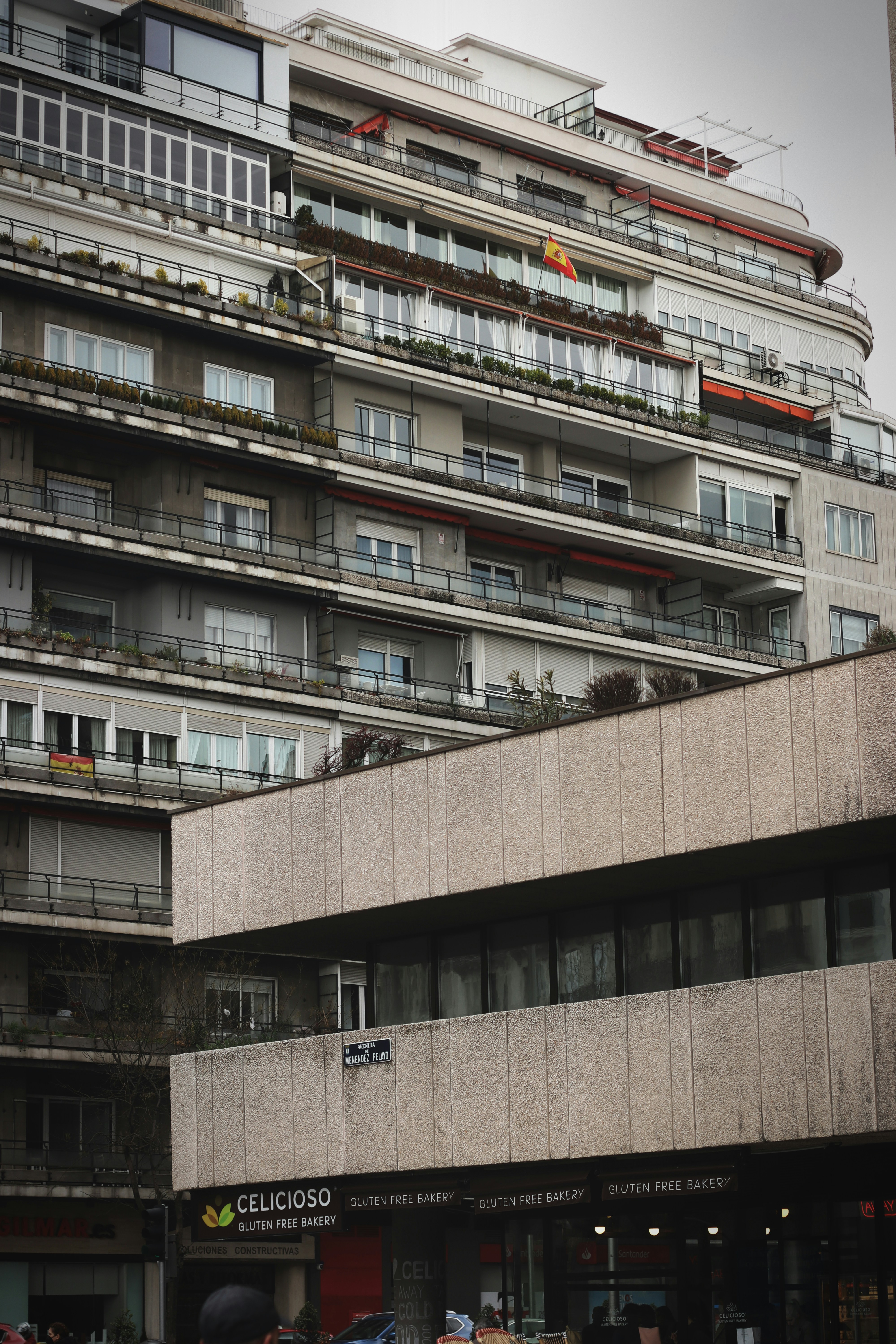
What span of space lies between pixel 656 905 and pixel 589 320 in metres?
41.7

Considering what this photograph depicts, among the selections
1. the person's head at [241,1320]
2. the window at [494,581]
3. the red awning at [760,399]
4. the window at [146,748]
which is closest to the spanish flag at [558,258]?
the red awning at [760,399]

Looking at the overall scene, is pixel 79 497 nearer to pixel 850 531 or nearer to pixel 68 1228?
pixel 68 1228

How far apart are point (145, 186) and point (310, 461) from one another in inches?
322

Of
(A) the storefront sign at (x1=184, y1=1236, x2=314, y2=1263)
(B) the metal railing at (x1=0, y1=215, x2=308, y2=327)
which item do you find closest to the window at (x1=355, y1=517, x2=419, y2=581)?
(B) the metal railing at (x1=0, y1=215, x2=308, y2=327)

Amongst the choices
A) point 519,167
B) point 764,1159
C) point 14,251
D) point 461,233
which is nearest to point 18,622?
point 14,251

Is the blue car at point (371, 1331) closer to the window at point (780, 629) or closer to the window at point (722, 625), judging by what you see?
the window at point (722, 625)

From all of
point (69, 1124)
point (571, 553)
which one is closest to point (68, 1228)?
point (69, 1124)

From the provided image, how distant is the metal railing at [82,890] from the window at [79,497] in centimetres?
620

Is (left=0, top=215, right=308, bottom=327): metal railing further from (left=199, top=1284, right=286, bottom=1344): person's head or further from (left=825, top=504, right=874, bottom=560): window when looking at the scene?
(left=199, top=1284, right=286, bottom=1344): person's head

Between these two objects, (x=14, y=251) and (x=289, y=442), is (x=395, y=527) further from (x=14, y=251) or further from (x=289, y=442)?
(x=14, y=251)

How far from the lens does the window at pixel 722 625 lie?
200 feet

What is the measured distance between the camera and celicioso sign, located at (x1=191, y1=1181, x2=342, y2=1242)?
2339 centimetres

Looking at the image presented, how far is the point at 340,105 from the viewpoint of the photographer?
58.1 metres

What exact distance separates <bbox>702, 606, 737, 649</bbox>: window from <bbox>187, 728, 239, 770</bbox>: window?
18091 mm
